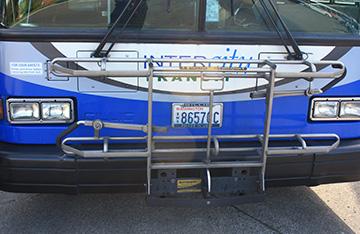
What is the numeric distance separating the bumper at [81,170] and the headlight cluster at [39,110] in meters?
0.19

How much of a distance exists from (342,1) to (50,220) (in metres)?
2.84

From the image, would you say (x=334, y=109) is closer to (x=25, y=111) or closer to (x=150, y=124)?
(x=150, y=124)

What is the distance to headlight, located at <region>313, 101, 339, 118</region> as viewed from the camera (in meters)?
3.22

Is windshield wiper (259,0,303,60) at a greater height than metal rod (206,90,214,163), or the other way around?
windshield wiper (259,0,303,60)

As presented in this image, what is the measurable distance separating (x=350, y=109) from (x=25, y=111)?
2285 mm

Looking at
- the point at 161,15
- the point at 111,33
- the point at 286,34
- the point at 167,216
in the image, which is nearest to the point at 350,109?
the point at 286,34

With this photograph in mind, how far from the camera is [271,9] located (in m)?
A: 3.05

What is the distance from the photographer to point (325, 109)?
3.23 meters

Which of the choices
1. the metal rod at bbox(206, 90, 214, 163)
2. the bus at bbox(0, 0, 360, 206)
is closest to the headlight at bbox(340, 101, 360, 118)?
the bus at bbox(0, 0, 360, 206)

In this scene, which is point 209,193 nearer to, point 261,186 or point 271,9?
point 261,186

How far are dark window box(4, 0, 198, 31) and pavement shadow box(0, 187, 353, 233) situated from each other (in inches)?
63.3

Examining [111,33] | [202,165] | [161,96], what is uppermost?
[111,33]

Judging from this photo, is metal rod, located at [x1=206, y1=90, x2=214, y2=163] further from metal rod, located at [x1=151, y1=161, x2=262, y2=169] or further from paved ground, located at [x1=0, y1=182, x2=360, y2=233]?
paved ground, located at [x1=0, y1=182, x2=360, y2=233]

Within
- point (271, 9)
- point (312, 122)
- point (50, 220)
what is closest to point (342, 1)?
point (271, 9)
